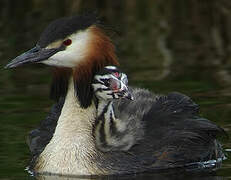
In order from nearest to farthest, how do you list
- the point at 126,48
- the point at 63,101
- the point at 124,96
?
1. the point at 124,96
2. the point at 63,101
3. the point at 126,48

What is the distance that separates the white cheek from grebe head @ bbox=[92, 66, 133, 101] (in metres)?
0.32

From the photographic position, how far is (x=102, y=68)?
10.3 m

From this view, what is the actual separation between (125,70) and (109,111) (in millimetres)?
4840

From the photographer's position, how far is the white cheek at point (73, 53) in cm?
1009

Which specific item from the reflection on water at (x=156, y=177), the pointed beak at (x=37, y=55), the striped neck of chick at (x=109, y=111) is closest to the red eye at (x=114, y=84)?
the striped neck of chick at (x=109, y=111)

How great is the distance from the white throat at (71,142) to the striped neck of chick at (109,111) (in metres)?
0.09

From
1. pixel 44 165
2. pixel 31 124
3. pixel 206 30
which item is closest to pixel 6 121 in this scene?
pixel 31 124

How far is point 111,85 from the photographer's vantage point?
9969mm

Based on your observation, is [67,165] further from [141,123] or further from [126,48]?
[126,48]

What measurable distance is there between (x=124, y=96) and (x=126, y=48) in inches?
283

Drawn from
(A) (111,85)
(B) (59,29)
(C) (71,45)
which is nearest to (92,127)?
(A) (111,85)

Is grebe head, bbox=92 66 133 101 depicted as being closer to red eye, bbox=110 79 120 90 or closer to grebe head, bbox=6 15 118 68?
red eye, bbox=110 79 120 90

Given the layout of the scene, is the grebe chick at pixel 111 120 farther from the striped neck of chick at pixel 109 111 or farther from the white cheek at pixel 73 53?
the white cheek at pixel 73 53

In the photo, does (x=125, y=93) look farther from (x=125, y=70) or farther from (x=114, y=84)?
(x=125, y=70)
